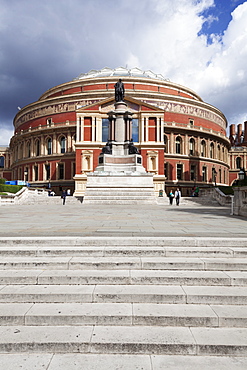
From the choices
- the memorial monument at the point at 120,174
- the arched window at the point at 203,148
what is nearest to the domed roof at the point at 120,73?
the arched window at the point at 203,148

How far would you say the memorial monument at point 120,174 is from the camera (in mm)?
23875

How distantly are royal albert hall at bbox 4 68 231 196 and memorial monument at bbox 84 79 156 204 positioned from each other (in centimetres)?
1365

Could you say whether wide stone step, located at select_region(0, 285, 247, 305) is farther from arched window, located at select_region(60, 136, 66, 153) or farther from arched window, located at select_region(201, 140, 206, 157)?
arched window, located at select_region(201, 140, 206, 157)

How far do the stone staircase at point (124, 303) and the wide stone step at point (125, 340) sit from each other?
12 mm

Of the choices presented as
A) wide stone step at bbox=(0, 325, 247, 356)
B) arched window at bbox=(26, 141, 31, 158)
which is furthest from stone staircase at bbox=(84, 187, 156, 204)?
arched window at bbox=(26, 141, 31, 158)

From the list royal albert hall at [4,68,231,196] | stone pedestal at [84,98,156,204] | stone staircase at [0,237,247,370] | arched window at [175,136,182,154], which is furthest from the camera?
arched window at [175,136,182,154]

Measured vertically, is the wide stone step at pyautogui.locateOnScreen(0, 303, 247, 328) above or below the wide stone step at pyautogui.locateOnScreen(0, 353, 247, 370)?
above

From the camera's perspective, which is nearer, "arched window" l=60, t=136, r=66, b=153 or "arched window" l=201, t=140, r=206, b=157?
"arched window" l=60, t=136, r=66, b=153

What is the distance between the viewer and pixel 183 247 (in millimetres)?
5980

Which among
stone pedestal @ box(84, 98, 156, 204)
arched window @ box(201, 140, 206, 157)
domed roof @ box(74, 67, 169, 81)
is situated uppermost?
domed roof @ box(74, 67, 169, 81)

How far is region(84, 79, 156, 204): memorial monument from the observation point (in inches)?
940

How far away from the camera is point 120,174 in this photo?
1022 inches

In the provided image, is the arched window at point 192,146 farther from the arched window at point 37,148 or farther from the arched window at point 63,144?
the arched window at point 37,148

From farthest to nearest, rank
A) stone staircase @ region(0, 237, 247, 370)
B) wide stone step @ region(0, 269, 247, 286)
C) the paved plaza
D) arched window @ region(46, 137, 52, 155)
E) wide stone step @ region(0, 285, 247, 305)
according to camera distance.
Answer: arched window @ region(46, 137, 52, 155) → the paved plaza → wide stone step @ region(0, 269, 247, 286) → wide stone step @ region(0, 285, 247, 305) → stone staircase @ region(0, 237, 247, 370)
